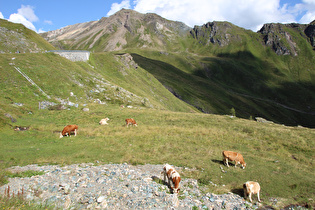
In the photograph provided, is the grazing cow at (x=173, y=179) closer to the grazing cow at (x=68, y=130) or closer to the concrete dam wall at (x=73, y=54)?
the grazing cow at (x=68, y=130)

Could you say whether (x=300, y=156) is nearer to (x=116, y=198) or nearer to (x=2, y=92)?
(x=116, y=198)

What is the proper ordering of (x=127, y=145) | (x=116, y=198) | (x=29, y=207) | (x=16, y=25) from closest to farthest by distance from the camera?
(x=29, y=207) → (x=116, y=198) → (x=127, y=145) → (x=16, y=25)

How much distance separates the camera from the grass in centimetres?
1678

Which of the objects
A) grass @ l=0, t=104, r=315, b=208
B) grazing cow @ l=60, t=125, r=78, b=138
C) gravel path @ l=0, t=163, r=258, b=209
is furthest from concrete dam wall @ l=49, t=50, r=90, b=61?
gravel path @ l=0, t=163, r=258, b=209

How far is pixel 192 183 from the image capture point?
50.0ft

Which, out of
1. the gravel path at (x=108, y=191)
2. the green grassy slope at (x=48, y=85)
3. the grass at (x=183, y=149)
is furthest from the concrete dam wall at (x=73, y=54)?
the gravel path at (x=108, y=191)

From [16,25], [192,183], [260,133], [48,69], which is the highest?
[16,25]

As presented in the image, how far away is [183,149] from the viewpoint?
23.9m

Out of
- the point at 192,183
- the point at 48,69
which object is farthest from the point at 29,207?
the point at 48,69

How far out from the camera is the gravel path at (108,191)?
11039mm

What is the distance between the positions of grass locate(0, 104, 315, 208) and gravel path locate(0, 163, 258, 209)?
5.50ft

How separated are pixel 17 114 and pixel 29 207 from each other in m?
26.4

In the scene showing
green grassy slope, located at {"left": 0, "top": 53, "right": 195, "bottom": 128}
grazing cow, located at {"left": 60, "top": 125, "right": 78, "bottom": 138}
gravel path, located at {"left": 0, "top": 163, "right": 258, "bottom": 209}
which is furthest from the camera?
green grassy slope, located at {"left": 0, "top": 53, "right": 195, "bottom": 128}

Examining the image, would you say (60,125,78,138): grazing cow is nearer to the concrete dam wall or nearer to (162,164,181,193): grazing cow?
(162,164,181,193): grazing cow
